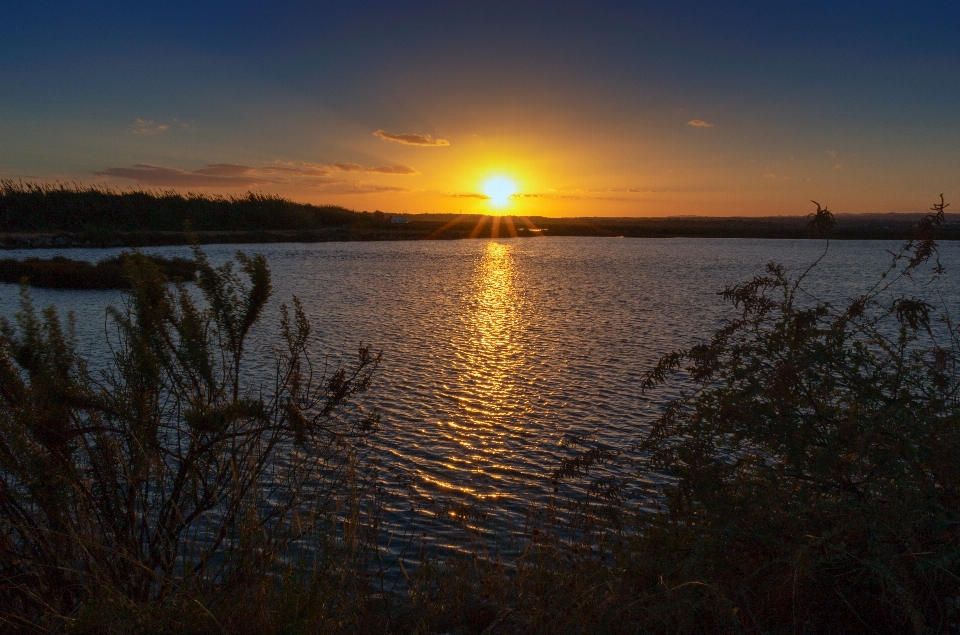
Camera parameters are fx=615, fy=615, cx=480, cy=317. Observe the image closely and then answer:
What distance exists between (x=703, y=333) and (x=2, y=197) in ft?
203

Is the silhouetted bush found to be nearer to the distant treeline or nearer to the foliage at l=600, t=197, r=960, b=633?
the foliage at l=600, t=197, r=960, b=633

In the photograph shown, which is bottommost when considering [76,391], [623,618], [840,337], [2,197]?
[623,618]

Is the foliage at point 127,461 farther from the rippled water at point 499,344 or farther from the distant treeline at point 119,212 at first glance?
the distant treeline at point 119,212

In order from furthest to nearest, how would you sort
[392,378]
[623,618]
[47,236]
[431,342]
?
1. [47,236]
2. [431,342]
3. [392,378]
4. [623,618]

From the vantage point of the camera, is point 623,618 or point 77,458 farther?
point 77,458

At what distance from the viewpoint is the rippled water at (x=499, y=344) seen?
842 centimetres

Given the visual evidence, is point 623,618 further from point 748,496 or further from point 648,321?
point 648,321

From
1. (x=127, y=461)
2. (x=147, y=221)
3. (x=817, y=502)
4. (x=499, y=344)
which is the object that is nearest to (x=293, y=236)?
(x=147, y=221)

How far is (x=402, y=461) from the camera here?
26.5 ft

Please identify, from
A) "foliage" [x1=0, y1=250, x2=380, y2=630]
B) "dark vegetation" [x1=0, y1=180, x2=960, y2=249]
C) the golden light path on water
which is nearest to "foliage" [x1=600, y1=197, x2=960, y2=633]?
"foliage" [x1=0, y1=250, x2=380, y2=630]

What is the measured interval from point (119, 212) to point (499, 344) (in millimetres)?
54325

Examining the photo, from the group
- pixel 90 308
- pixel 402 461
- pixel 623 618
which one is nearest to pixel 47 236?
pixel 90 308

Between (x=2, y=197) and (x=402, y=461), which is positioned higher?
(x=2, y=197)

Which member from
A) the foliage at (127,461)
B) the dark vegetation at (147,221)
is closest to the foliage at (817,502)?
the foliage at (127,461)
